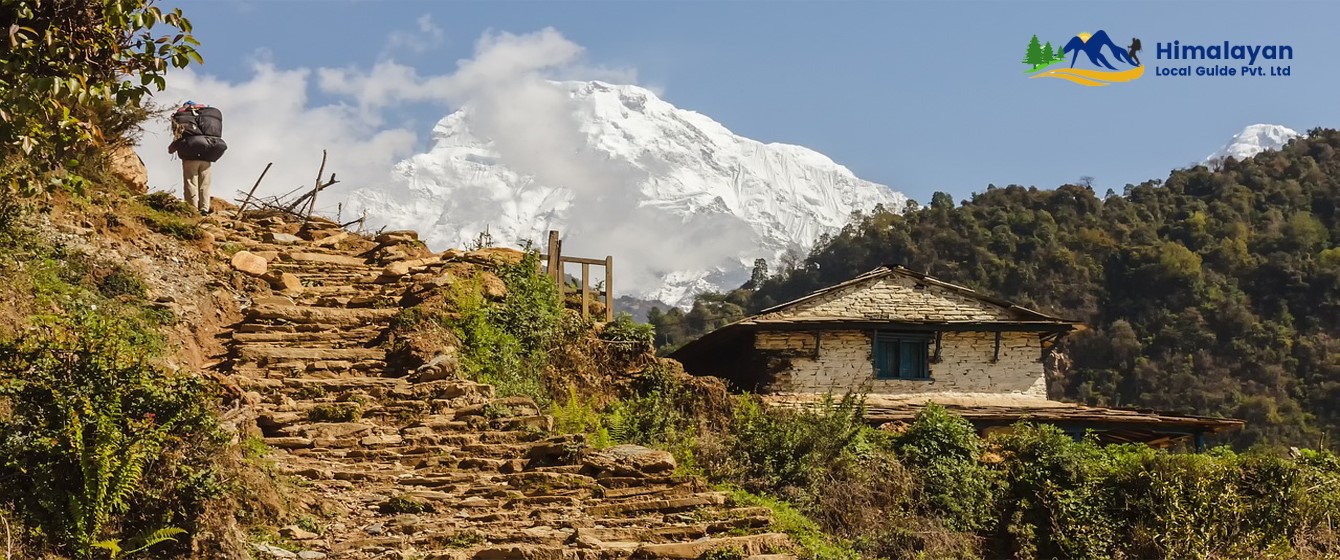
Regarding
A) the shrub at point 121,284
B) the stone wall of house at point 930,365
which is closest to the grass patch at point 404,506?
the shrub at point 121,284

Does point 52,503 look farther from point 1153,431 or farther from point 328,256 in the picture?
point 1153,431

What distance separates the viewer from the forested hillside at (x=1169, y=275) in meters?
44.0

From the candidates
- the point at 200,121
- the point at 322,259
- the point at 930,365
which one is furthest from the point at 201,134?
the point at 930,365

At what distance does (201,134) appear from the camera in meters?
25.4

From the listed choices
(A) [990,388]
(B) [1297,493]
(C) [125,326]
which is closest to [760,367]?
(A) [990,388]

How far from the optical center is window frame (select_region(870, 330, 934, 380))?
85.7 ft

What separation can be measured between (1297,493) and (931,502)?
194 inches

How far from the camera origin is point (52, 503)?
32.5 ft

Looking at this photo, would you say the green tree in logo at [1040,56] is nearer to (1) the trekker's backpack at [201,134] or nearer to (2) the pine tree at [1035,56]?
(2) the pine tree at [1035,56]

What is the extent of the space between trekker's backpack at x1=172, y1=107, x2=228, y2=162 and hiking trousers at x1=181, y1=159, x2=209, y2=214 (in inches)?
11.0

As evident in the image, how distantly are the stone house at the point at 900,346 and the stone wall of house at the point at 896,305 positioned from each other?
0.07 ft

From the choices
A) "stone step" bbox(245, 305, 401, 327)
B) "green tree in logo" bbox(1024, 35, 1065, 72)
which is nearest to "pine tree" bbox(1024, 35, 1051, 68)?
"green tree in logo" bbox(1024, 35, 1065, 72)

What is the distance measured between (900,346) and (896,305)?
970mm

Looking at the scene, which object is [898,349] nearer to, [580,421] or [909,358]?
[909,358]
